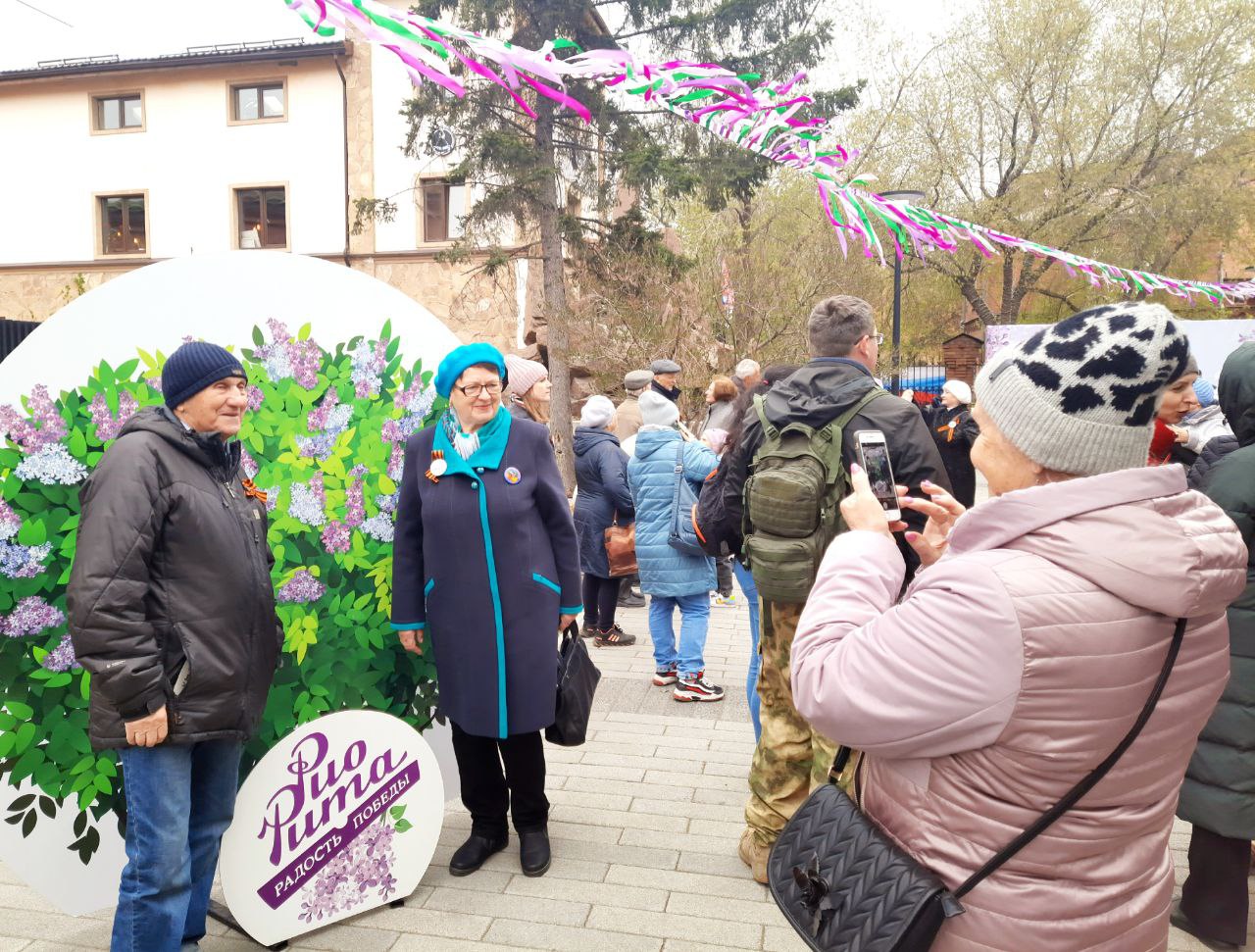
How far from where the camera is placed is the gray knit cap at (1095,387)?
4.78 feet

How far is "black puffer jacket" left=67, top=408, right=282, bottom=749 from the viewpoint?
238cm

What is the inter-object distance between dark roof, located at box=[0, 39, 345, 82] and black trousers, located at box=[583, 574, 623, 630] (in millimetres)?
19680

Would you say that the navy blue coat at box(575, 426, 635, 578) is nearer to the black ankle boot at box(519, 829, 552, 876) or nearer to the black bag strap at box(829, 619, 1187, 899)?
the black ankle boot at box(519, 829, 552, 876)

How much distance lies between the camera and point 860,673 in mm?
1472

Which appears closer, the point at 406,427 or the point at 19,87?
the point at 406,427

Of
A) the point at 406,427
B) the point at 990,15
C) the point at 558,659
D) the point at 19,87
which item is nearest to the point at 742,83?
the point at 406,427

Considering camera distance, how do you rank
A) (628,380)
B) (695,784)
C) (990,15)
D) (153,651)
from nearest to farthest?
(153,651), (695,784), (628,380), (990,15)

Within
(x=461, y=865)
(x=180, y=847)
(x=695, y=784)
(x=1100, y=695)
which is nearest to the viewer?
(x=1100, y=695)

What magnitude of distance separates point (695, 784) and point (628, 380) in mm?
4024

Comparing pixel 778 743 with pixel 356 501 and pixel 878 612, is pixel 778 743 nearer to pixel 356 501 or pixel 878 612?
pixel 356 501

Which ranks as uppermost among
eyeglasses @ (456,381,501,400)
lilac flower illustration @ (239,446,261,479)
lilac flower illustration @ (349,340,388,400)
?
lilac flower illustration @ (349,340,388,400)

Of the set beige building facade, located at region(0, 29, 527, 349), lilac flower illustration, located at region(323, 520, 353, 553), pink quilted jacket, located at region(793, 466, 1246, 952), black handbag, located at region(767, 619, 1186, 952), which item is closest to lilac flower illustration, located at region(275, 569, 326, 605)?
lilac flower illustration, located at region(323, 520, 353, 553)

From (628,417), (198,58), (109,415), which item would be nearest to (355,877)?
(109,415)

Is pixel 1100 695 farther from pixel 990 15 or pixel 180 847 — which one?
pixel 990 15
